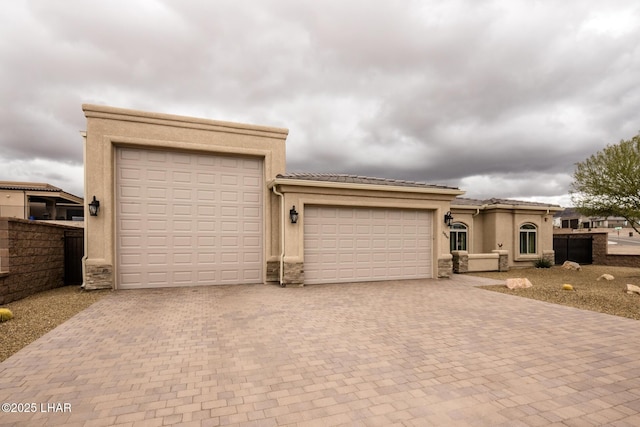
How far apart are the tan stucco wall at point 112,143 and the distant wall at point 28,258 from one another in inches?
48.3

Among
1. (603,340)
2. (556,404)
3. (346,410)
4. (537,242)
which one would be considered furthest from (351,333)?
(537,242)

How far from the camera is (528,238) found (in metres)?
17.4

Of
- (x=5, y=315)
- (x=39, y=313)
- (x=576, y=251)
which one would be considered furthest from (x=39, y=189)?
(x=576, y=251)

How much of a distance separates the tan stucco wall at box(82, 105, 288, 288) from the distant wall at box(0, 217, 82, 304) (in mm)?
1226

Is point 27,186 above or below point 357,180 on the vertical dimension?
above

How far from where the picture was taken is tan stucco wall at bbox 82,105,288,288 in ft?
31.2

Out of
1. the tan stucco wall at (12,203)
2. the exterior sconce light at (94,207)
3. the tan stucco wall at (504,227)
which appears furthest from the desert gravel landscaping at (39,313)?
the tan stucco wall at (12,203)

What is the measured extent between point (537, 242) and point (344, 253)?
12.9 meters

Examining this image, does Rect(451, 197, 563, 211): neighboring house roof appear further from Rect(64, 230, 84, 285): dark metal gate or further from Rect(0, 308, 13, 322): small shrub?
Rect(0, 308, 13, 322): small shrub

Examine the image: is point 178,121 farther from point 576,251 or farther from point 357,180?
point 576,251

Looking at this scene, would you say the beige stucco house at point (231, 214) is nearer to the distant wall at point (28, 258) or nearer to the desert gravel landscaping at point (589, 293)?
the distant wall at point (28, 258)

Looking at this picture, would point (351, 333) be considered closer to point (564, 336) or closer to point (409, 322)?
point (409, 322)

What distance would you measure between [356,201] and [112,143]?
26.5 feet

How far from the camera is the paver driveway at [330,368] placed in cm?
317
